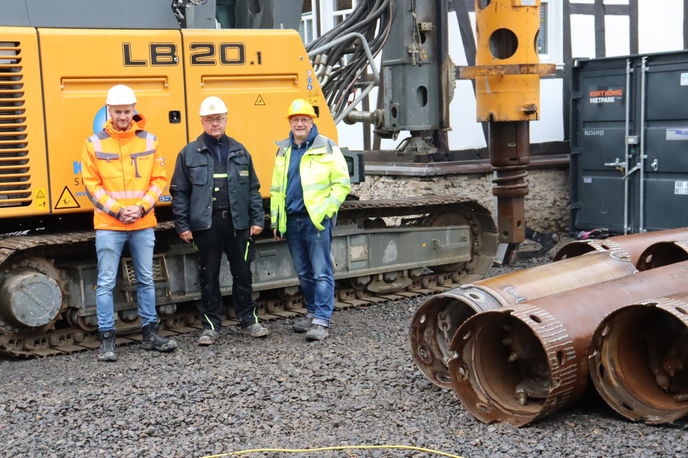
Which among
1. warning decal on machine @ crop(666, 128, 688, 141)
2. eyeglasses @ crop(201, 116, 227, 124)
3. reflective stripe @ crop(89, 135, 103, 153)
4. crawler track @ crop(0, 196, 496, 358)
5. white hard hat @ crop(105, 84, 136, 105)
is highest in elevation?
white hard hat @ crop(105, 84, 136, 105)

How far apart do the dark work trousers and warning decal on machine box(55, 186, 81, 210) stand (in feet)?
3.12

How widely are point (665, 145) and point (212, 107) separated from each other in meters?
5.86

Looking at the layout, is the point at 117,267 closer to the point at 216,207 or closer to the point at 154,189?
the point at 154,189

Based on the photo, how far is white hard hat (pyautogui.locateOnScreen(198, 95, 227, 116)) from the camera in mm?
7562

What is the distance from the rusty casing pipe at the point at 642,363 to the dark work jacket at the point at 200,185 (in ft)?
11.1

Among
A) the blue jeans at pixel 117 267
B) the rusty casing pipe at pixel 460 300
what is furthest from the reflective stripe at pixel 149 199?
the rusty casing pipe at pixel 460 300

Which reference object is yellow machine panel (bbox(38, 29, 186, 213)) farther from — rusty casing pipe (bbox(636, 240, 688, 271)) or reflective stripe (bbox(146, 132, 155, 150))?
rusty casing pipe (bbox(636, 240, 688, 271))

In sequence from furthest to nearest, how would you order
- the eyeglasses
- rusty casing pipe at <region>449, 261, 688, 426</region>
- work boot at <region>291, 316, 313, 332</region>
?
1. work boot at <region>291, 316, 313, 332</region>
2. the eyeglasses
3. rusty casing pipe at <region>449, 261, 688, 426</region>

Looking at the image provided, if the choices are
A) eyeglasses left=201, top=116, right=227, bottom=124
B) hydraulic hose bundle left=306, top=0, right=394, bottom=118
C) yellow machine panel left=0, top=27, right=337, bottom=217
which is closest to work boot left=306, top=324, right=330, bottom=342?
yellow machine panel left=0, top=27, right=337, bottom=217

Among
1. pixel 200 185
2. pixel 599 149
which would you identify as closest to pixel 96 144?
pixel 200 185

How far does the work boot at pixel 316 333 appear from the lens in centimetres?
777

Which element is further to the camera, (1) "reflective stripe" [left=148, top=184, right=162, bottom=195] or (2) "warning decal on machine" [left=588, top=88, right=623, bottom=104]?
(2) "warning decal on machine" [left=588, top=88, right=623, bottom=104]

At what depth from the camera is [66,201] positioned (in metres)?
7.46

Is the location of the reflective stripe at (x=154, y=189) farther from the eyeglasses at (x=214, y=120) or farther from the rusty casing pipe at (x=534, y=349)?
the rusty casing pipe at (x=534, y=349)
